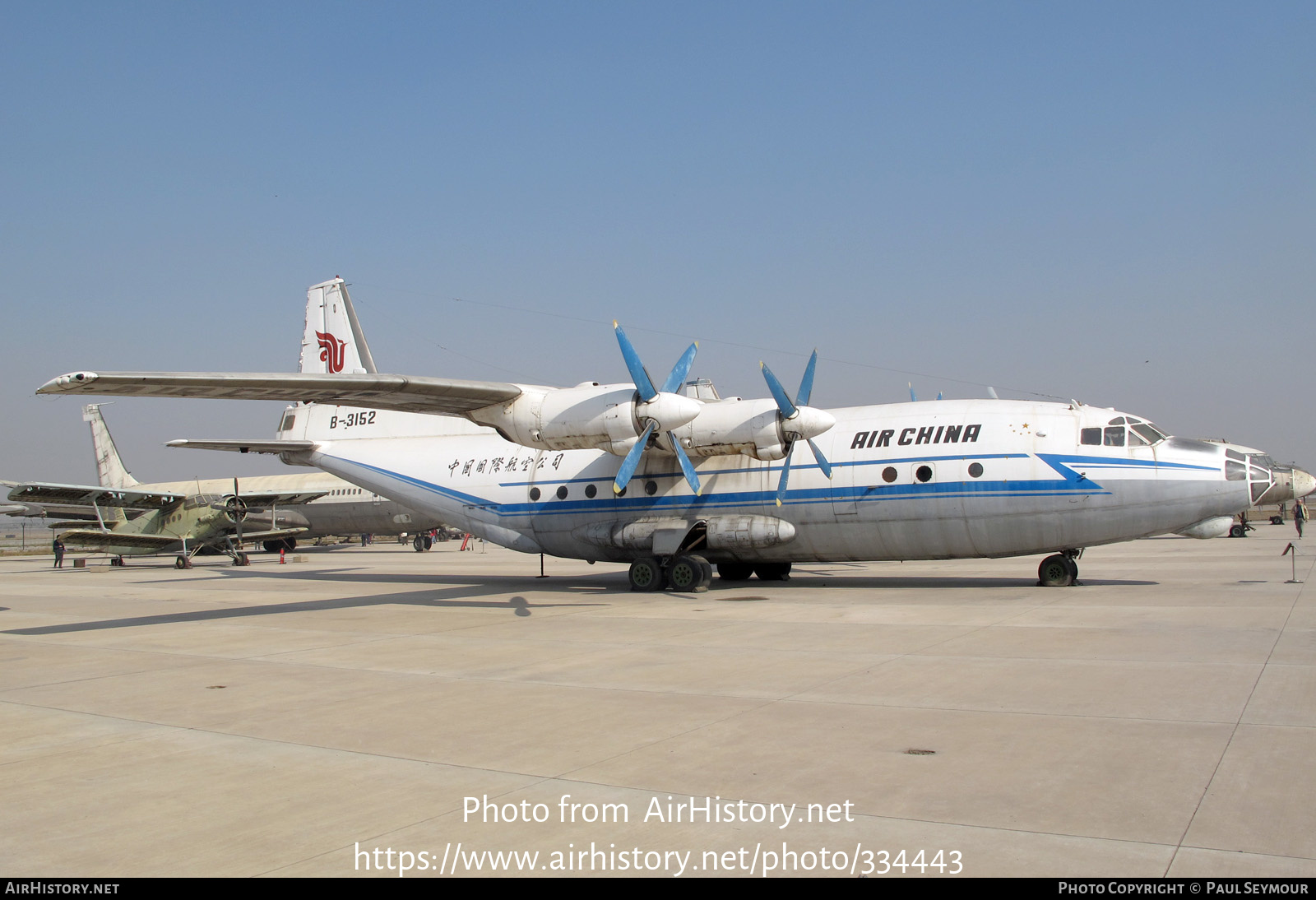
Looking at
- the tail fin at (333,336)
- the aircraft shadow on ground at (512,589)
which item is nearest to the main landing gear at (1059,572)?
the aircraft shadow on ground at (512,589)

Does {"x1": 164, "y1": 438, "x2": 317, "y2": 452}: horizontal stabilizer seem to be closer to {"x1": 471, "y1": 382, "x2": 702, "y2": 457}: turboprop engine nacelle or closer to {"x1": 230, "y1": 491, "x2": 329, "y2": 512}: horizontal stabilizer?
{"x1": 471, "y1": 382, "x2": 702, "y2": 457}: turboprop engine nacelle

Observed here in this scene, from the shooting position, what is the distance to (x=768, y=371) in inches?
688

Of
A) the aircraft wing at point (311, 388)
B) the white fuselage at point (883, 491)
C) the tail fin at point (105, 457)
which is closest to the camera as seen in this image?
the aircraft wing at point (311, 388)

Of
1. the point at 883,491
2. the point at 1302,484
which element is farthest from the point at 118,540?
the point at 1302,484

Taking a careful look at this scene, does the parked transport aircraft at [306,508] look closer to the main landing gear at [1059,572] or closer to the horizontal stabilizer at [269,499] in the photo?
the horizontal stabilizer at [269,499]

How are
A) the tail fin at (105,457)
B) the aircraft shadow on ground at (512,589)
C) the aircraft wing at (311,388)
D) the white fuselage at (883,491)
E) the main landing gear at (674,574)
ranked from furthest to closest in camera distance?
1. the tail fin at (105,457)
2. the main landing gear at (674,574)
3. the white fuselage at (883,491)
4. the aircraft shadow on ground at (512,589)
5. the aircraft wing at (311,388)

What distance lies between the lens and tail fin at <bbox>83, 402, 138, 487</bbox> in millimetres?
42500

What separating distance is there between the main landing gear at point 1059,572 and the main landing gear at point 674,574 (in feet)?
22.4

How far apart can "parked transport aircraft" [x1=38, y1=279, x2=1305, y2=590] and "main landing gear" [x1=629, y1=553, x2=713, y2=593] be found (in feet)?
0.12

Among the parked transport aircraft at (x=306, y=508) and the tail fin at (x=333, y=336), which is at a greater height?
the tail fin at (x=333, y=336)

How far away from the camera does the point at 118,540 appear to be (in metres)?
35.0

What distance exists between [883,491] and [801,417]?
2.26 metres

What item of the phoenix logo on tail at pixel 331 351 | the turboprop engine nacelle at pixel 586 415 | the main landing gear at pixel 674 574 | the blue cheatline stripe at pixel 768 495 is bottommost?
the main landing gear at pixel 674 574

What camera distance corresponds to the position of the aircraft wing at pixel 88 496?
102 feet
